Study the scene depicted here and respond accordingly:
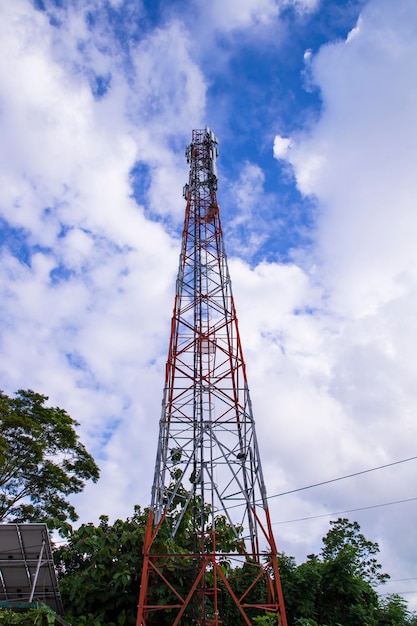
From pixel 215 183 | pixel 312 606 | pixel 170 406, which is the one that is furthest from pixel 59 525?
pixel 215 183

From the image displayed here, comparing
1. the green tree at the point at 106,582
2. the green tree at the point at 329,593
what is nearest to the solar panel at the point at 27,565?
the green tree at the point at 106,582

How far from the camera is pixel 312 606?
1238 centimetres

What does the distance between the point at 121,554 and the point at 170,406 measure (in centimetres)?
431

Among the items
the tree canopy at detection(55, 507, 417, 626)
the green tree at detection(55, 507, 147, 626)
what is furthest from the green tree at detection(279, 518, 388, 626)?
the green tree at detection(55, 507, 147, 626)

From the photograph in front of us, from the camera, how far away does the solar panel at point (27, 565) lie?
34.7 feet

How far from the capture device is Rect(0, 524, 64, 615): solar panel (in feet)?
34.7

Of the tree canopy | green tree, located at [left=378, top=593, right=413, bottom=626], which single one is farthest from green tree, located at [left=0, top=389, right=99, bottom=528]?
green tree, located at [left=378, top=593, right=413, bottom=626]

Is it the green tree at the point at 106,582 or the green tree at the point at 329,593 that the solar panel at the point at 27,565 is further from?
the green tree at the point at 329,593

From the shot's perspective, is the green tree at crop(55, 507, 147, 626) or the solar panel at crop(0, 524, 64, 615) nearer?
the solar panel at crop(0, 524, 64, 615)

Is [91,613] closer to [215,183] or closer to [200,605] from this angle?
[200,605]

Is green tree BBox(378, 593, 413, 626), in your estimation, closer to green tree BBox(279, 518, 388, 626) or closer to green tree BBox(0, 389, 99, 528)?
green tree BBox(279, 518, 388, 626)

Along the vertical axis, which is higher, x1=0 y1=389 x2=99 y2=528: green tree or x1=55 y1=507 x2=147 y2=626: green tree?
x1=0 y1=389 x2=99 y2=528: green tree

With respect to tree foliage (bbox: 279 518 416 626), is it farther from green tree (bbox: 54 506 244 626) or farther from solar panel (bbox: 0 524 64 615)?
solar panel (bbox: 0 524 64 615)

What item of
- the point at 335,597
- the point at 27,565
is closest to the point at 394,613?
the point at 335,597
